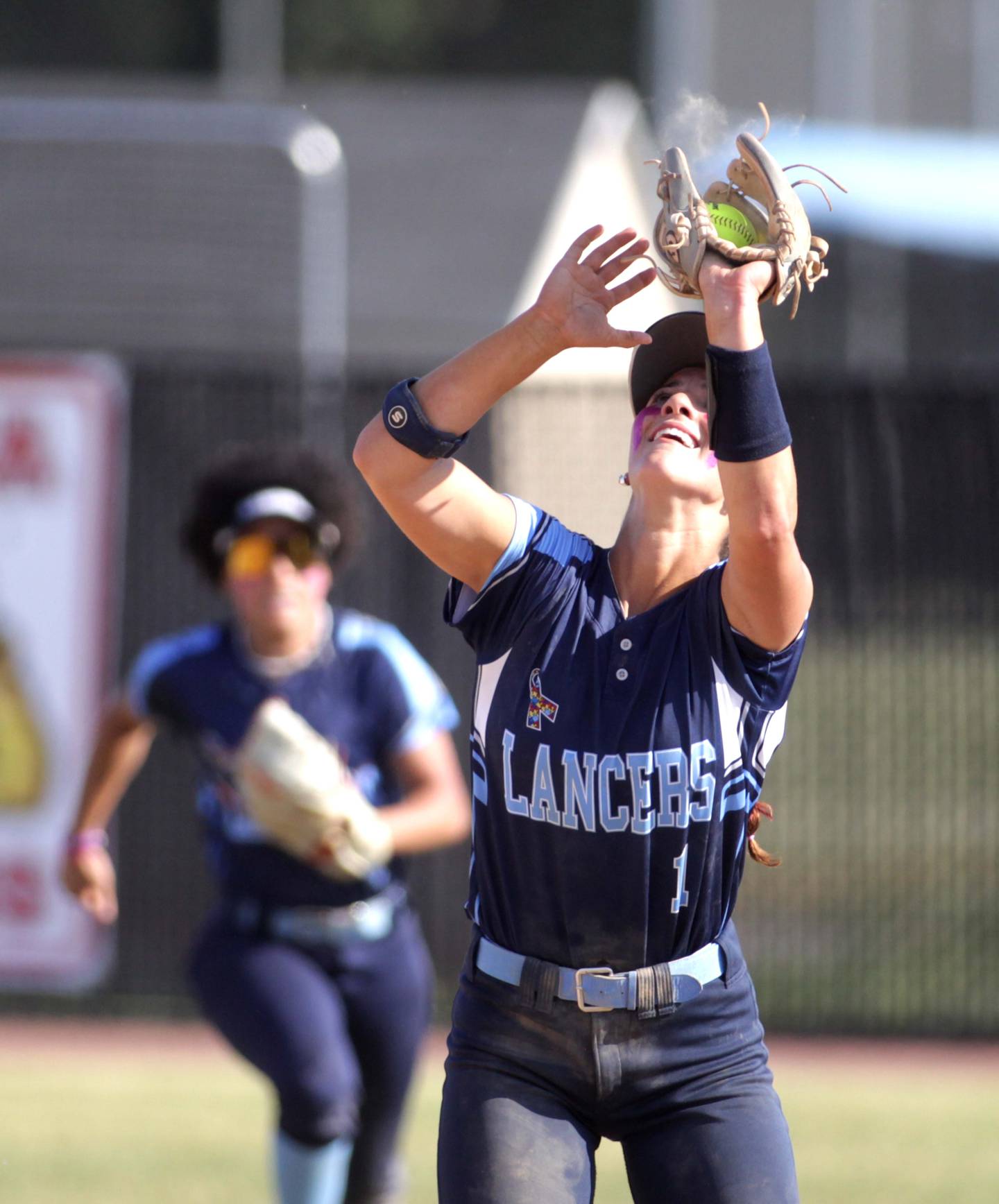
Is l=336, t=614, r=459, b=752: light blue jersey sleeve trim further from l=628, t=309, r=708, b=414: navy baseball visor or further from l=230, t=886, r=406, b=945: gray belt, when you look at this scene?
l=628, t=309, r=708, b=414: navy baseball visor

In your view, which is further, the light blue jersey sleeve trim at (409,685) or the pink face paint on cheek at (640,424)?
the light blue jersey sleeve trim at (409,685)

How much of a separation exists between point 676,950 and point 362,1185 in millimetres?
2347

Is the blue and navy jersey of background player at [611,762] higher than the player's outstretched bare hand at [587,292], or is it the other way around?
the player's outstretched bare hand at [587,292]

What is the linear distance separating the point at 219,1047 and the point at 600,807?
601cm

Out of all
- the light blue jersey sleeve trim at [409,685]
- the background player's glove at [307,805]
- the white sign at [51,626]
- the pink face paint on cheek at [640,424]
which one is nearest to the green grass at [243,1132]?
the white sign at [51,626]

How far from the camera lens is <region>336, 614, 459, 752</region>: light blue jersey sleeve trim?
533cm

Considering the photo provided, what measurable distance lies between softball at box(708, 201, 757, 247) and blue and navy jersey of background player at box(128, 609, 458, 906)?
2.60m

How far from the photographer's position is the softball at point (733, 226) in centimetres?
295

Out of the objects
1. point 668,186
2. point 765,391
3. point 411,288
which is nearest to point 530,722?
point 765,391

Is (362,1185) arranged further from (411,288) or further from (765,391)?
(411,288)

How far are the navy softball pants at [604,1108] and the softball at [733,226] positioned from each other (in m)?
1.25

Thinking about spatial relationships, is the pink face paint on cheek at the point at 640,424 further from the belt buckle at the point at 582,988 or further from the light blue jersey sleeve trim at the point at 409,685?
the light blue jersey sleeve trim at the point at 409,685

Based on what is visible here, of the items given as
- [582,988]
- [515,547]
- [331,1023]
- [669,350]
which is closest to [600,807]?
[582,988]

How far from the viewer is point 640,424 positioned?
10.7ft
